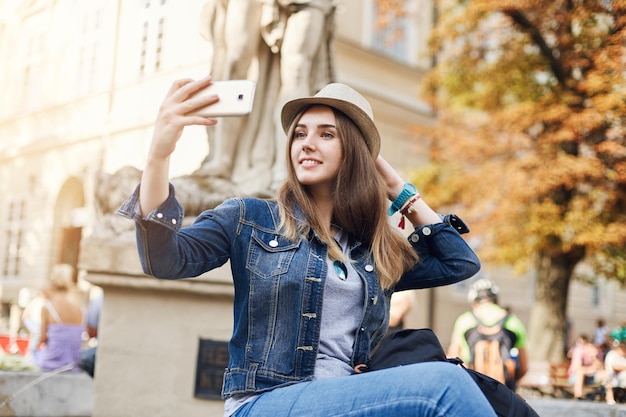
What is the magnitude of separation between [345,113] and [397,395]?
A: 98cm

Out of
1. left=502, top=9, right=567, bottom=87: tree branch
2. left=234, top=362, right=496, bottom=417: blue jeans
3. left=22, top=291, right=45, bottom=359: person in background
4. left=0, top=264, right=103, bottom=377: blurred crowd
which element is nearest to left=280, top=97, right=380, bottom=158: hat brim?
left=234, top=362, right=496, bottom=417: blue jeans

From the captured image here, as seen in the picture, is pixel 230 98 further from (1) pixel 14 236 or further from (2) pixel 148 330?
(1) pixel 14 236

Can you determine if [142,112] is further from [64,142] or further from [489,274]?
[489,274]

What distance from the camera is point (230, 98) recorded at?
1821mm

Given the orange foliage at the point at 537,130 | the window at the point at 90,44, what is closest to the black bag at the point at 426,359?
the window at the point at 90,44

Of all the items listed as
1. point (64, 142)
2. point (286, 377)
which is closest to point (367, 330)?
point (286, 377)

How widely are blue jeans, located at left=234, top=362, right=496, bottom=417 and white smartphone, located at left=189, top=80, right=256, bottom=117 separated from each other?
2.34 feet

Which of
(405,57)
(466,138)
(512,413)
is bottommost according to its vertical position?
(512,413)

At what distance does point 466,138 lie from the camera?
47.7 feet

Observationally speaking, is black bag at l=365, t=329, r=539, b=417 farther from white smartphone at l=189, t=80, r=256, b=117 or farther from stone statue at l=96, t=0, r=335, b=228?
stone statue at l=96, t=0, r=335, b=228

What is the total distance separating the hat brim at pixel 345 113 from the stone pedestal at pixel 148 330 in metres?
1.58

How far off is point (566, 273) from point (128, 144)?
11.1 meters

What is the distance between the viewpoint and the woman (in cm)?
184

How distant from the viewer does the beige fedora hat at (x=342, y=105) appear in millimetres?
2381
